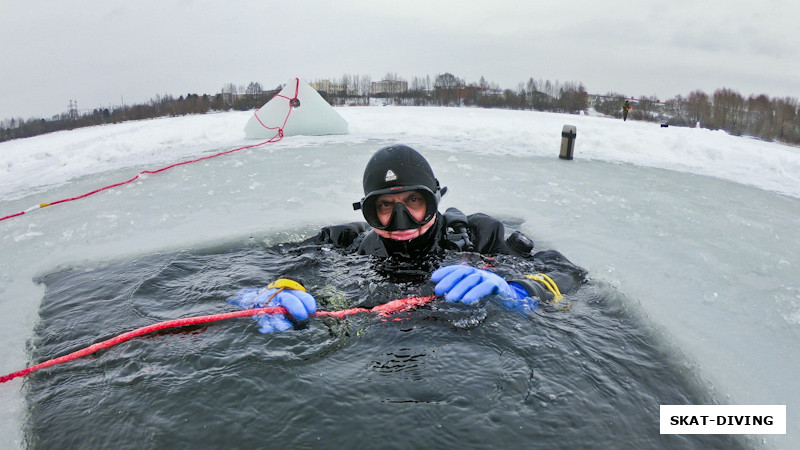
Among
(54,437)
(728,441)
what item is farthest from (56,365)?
(728,441)

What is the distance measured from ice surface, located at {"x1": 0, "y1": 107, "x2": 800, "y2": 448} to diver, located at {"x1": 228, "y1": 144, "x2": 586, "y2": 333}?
0.59m

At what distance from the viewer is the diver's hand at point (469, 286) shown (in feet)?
7.32

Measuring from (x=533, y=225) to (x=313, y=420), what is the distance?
3.28 metres

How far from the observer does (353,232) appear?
3.51 meters

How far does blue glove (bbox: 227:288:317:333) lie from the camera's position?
208cm

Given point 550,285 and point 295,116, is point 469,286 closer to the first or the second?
point 550,285

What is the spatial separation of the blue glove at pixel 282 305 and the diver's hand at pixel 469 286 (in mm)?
649

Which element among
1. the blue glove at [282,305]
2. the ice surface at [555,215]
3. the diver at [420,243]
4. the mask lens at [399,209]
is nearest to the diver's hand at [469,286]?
the diver at [420,243]

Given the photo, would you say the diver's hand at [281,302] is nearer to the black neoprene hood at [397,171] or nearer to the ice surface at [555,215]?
the black neoprene hood at [397,171]

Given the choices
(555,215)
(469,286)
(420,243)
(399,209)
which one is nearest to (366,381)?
(469,286)

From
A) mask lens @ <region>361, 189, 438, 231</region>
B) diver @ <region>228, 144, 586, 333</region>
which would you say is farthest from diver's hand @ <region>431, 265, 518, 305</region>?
mask lens @ <region>361, 189, 438, 231</region>

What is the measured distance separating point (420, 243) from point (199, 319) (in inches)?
55.5

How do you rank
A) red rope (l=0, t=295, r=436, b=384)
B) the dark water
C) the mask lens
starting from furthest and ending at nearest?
the mask lens
red rope (l=0, t=295, r=436, b=384)
the dark water

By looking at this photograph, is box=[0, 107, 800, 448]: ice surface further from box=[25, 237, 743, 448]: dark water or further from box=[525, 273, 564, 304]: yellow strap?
box=[525, 273, 564, 304]: yellow strap
